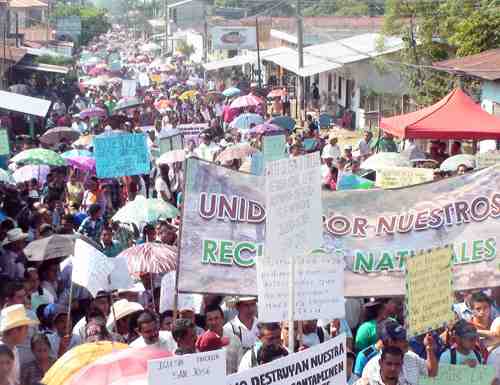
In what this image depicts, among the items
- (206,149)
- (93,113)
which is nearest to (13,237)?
(206,149)

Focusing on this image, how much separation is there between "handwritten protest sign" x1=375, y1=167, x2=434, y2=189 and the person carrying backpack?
6.06 meters

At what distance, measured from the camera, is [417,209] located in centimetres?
840

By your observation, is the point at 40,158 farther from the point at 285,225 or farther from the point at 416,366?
the point at 416,366

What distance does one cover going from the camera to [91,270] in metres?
8.59

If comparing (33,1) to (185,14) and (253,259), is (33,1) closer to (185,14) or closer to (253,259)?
(253,259)

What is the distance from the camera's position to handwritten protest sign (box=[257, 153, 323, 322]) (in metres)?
6.83

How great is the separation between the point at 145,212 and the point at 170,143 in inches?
268

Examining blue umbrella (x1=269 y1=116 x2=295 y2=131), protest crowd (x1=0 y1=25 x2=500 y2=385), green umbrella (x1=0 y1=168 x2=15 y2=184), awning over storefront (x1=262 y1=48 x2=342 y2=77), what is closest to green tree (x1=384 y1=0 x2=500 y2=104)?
blue umbrella (x1=269 y1=116 x2=295 y2=131)

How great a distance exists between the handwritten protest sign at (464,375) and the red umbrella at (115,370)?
174 cm

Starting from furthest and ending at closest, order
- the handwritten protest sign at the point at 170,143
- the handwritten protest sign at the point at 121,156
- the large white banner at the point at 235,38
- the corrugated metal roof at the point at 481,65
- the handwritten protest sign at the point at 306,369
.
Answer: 1. the large white banner at the point at 235,38
2. the corrugated metal roof at the point at 481,65
3. the handwritten protest sign at the point at 170,143
4. the handwritten protest sign at the point at 121,156
5. the handwritten protest sign at the point at 306,369

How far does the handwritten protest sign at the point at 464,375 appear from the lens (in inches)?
266

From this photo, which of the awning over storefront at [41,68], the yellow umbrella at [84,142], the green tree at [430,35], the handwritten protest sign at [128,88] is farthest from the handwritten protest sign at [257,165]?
the awning over storefront at [41,68]

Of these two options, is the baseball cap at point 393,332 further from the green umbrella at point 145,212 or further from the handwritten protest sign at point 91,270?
the green umbrella at point 145,212

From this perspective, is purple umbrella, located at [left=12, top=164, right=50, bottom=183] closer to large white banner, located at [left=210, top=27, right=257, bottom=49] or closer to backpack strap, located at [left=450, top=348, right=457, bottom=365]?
backpack strap, located at [left=450, top=348, right=457, bottom=365]
